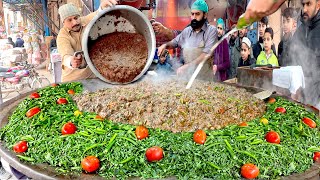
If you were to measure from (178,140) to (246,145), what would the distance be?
63 centimetres

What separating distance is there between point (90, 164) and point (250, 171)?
132cm

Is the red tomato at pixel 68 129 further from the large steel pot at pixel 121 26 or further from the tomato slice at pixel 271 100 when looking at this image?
the tomato slice at pixel 271 100

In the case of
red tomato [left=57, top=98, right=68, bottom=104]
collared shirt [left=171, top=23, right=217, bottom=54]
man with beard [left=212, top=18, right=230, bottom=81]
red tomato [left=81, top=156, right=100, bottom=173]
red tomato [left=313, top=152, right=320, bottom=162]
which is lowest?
red tomato [left=313, top=152, right=320, bottom=162]

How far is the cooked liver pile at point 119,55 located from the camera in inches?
180

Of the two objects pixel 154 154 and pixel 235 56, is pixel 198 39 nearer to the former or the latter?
pixel 235 56

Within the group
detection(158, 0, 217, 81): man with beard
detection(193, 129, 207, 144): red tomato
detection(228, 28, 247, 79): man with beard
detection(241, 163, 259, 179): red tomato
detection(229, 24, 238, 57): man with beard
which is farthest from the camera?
detection(229, 24, 238, 57): man with beard

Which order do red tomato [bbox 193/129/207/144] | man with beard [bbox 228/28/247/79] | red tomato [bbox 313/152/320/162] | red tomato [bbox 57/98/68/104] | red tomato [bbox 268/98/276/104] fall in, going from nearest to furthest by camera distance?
red tomato [bbox 193/129/207/144] → red tomato [bbox 313/152/320/162] → red tomato [bbox 57/98/68/104] → red tomato [bbox 268/98/276/104] → man with beard [bbox 228/28/247/79]

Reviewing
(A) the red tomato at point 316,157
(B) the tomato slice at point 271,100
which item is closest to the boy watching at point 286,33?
(B) the tomato slice at point 271,100

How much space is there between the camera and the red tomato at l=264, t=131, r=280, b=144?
2770 millimetres

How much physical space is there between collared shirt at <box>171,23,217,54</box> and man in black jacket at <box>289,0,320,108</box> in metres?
2.01

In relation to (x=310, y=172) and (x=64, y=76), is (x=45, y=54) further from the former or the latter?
(x=310, y=172)

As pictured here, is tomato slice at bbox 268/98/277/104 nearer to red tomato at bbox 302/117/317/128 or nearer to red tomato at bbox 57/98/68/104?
red tomato at bbox 302/117/317/128

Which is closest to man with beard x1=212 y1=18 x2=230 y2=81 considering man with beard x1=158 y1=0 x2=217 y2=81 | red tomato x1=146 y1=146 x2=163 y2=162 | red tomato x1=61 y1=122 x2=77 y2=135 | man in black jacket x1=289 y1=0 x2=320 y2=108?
man with beard x1=158 y1=0 x2=217 y2=81

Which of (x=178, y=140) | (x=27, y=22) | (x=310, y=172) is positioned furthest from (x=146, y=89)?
(x=27, y=22)
